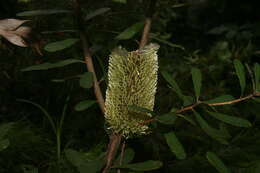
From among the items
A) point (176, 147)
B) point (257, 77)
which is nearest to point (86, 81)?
point (176, 147)

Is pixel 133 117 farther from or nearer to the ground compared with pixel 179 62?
farther from the ground

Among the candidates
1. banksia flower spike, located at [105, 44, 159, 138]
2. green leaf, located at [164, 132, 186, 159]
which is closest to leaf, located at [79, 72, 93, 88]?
banksia flower spike, located at [105, 44, 159, 138]

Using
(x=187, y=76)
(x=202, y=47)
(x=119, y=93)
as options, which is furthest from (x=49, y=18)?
(x=202, y=47)

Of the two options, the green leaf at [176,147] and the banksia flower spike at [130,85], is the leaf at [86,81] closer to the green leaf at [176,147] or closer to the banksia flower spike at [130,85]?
the banksia flower spike at [130,85]

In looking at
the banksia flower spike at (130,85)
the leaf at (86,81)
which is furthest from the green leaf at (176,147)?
the leaf at (86,81)

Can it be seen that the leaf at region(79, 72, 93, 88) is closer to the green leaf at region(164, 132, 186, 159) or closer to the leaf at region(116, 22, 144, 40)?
the leaf at region(116, 22, 144, 40)

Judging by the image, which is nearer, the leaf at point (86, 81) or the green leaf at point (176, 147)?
the green leaf at point (176, 147)

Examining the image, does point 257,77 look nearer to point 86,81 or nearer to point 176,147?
point 176,147

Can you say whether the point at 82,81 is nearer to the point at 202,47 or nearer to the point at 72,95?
the point at 72,95
